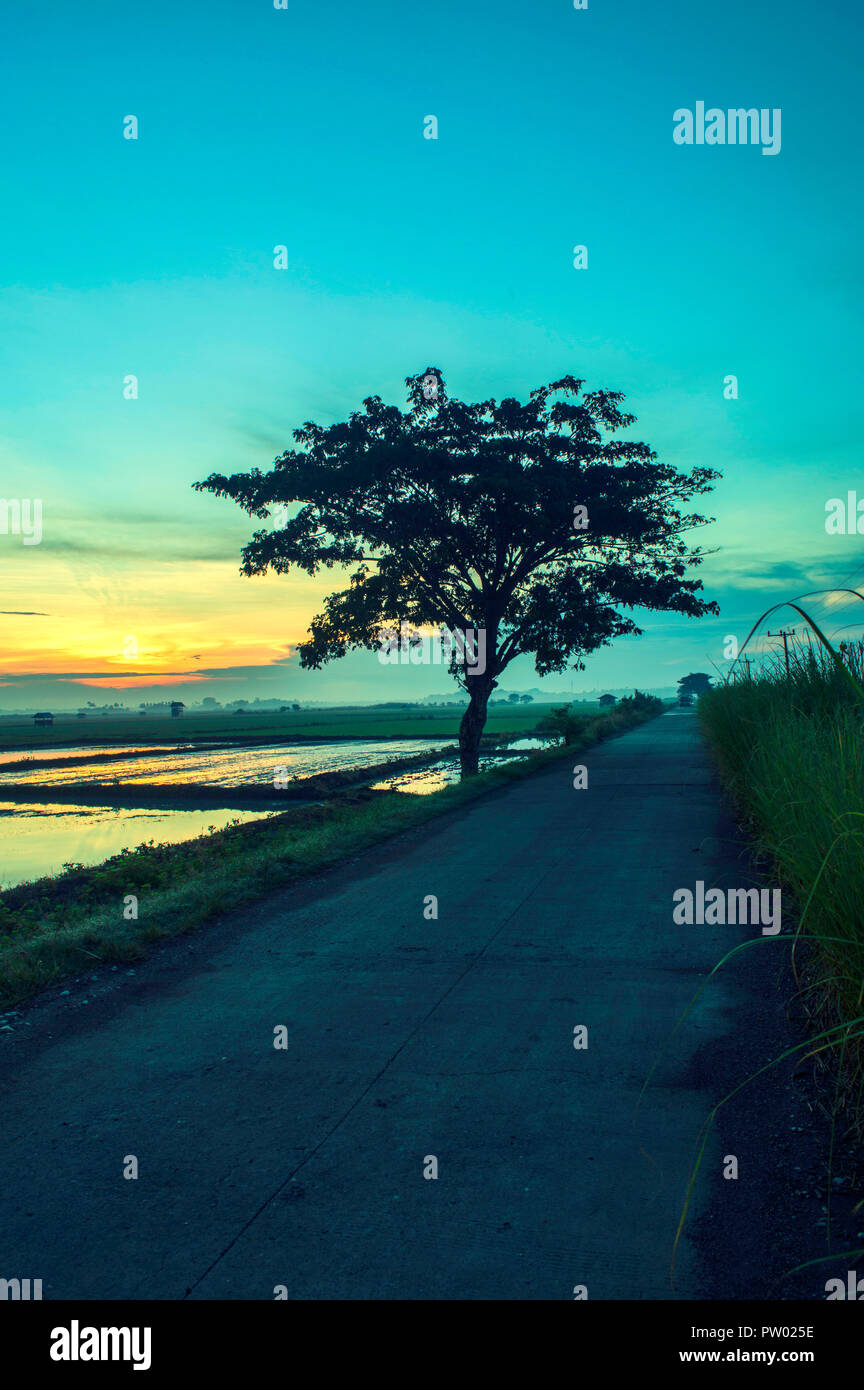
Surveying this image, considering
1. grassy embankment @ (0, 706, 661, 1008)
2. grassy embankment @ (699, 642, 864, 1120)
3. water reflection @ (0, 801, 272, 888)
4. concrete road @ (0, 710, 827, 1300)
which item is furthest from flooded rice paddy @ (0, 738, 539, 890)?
grassy embankment @ (699, 642, 864, 1120)

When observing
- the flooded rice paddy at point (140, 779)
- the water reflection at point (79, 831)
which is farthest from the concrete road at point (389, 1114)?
the flooded rice paddy at point (140, 779)

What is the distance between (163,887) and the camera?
10.9 meters

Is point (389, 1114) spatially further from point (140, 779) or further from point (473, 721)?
point (140, 779)

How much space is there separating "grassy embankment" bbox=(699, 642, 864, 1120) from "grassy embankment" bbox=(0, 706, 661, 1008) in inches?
198

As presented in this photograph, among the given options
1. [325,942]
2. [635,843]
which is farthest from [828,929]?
[635,843]

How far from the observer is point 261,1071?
174 inches

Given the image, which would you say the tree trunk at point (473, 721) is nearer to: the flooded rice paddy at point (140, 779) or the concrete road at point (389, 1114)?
the flooded rice paddy at point (140, 779)

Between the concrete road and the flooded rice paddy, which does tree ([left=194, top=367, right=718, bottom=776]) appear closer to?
the flooded rice paddy

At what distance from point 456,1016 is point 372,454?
1712 cm

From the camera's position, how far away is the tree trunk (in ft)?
76.4

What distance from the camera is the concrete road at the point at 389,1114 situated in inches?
113

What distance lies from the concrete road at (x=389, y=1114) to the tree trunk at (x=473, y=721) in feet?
51.1
